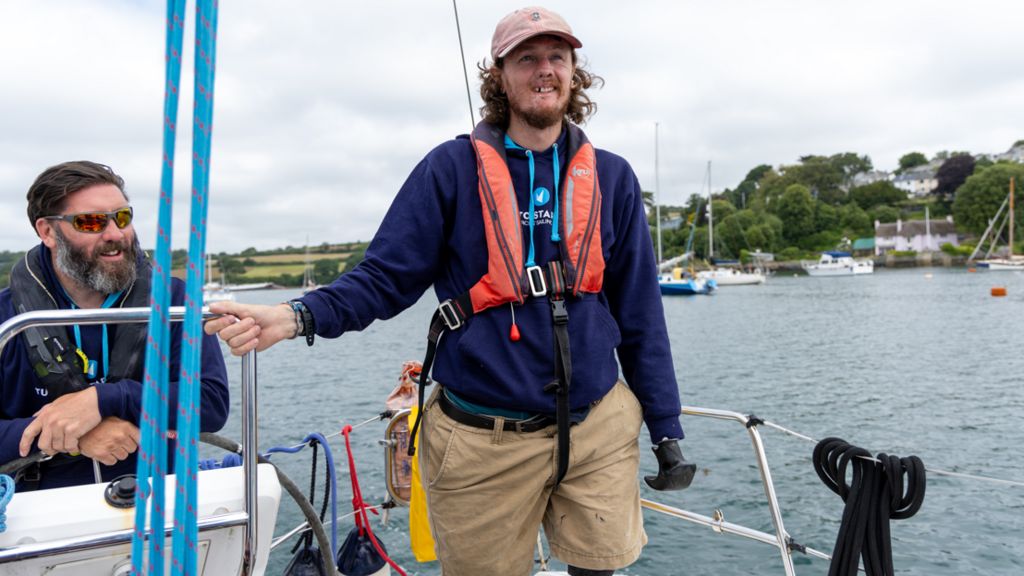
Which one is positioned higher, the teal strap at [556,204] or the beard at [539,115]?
the beard at [539,115]

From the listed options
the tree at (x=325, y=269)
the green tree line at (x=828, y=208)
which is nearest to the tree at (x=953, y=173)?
the green tree line at (x=828, y=208)

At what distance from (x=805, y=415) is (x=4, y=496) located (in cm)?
1461

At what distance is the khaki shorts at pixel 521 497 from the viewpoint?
2264mm

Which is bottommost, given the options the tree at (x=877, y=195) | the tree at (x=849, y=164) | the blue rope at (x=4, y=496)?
the blue rope at (x=4, y=496)

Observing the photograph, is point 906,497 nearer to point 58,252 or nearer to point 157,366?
point 157,366

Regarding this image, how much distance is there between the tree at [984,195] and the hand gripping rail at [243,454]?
362 ft

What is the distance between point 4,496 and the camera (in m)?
1.61

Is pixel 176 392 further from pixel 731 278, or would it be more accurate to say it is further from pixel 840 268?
pixel 840 268

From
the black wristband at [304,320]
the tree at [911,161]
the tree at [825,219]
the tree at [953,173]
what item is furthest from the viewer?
the tree at [911,161]

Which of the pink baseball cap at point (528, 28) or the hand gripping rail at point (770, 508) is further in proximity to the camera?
the hand gripping rail at point (770, 508)

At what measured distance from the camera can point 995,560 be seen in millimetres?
6941

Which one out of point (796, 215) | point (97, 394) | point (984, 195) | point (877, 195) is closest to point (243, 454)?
point (97, 394)

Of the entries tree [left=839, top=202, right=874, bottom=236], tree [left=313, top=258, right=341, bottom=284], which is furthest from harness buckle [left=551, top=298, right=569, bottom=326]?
tree [left=839, top=202, right=874, bottom=236]

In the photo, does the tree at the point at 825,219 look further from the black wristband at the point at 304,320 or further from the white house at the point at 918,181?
the black wristband at the point at 304,320
